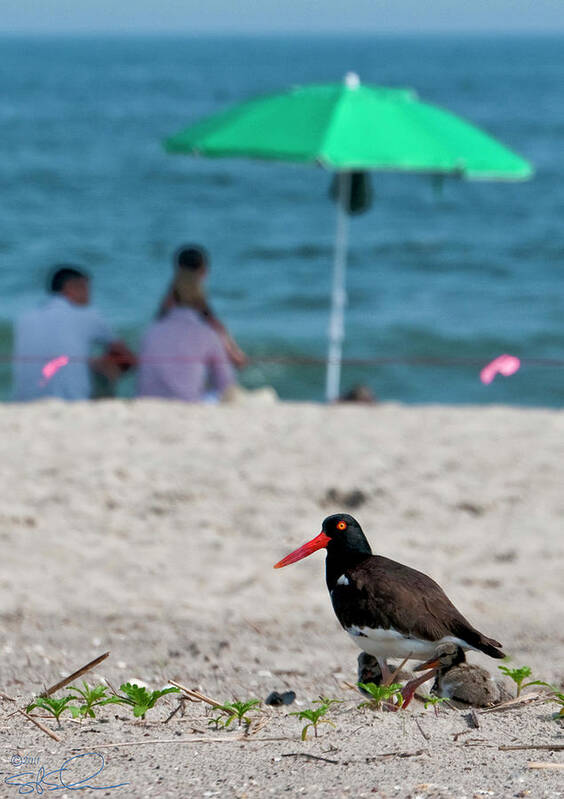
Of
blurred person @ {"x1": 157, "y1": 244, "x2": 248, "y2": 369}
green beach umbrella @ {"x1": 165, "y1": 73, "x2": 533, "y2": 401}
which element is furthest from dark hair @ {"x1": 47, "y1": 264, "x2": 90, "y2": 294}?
green beach umbrella @ {"x1": 165, "y1": 73, "x2": 533, "y2": 401}

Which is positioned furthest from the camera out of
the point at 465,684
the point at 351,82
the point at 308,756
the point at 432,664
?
the point at 351,82

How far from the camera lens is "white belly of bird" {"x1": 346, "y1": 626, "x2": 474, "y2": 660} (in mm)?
2836

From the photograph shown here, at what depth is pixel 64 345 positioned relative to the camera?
7.45 meters

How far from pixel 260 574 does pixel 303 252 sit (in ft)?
47.5

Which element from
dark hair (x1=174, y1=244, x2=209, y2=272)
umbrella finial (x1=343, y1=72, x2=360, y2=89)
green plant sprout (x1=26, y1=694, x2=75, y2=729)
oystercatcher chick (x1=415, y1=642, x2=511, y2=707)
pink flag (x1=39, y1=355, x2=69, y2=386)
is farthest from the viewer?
umbrella finial (x1=343, y1=72, x2=360, y2=89)

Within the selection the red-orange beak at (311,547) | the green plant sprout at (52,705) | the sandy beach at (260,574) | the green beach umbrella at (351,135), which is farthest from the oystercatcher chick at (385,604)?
the green beach umbrella at (351,135)

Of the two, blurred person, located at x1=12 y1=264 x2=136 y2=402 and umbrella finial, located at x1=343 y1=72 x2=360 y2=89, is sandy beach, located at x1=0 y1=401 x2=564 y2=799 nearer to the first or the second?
blurred person, located at x1=12 y1=264 x2=136 y2=402

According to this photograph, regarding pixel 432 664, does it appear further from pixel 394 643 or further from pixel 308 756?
pixel 308 756

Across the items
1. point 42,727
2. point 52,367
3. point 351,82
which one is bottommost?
point 52,367

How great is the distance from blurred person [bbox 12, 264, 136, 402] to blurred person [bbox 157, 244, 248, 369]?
0.42 meters

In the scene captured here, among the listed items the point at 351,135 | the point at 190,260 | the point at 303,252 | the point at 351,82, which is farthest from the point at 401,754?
the point at 303,252

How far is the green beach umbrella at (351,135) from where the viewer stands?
7230 mm

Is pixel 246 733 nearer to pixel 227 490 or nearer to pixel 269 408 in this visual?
pixel 227 490

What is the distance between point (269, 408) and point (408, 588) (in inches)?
184
